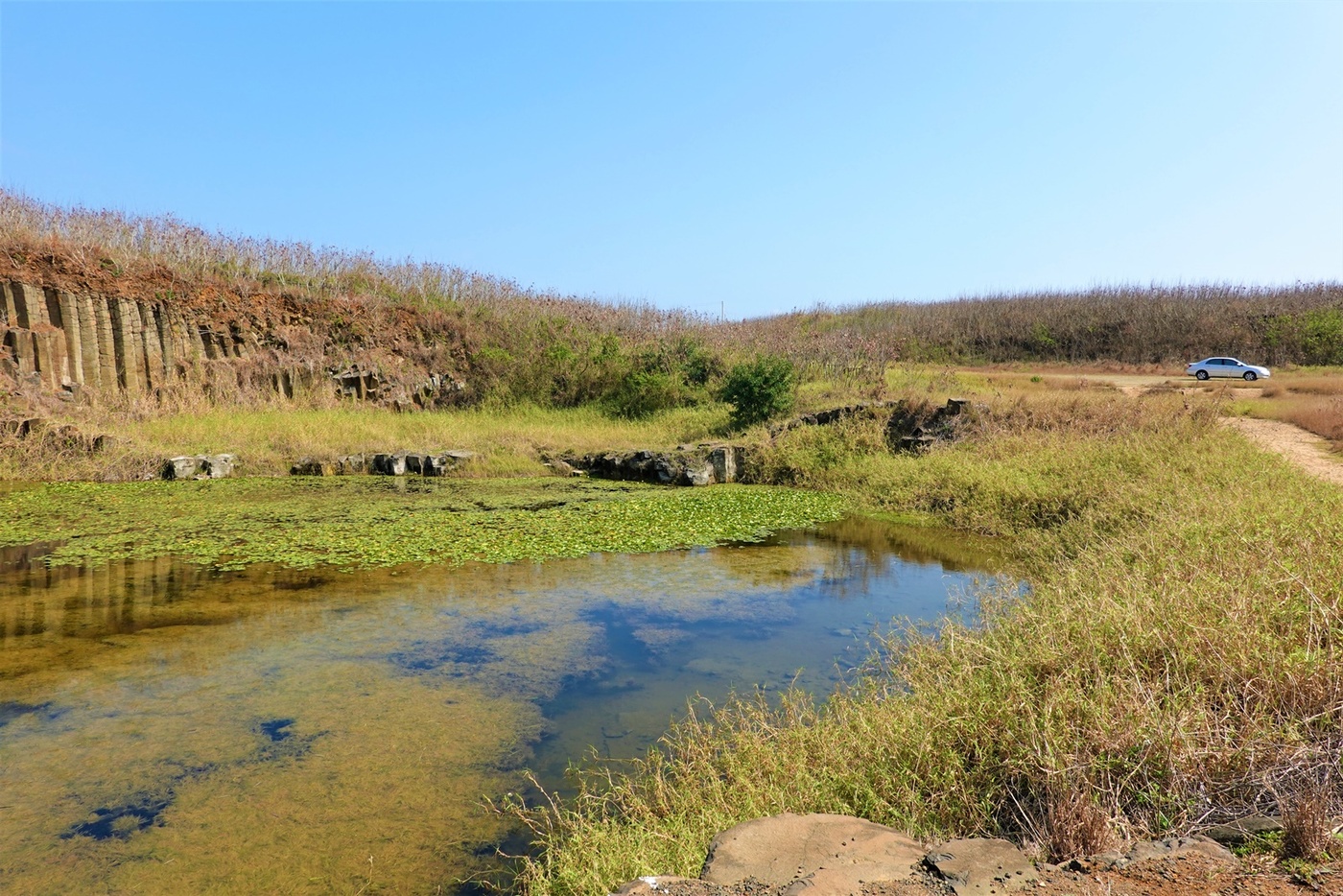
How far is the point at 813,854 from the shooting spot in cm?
268

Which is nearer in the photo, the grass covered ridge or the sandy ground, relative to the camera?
the sandy ground

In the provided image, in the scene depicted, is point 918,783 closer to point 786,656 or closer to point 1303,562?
point 786,656

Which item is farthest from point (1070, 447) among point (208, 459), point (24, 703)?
point (208, 459)

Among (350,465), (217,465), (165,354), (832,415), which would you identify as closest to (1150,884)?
(832,415)

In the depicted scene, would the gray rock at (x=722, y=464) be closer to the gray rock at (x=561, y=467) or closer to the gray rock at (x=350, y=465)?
the gray rock at (x=561, y=467)

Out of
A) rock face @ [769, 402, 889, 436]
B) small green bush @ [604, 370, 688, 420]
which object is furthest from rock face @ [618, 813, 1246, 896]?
small green bush @ [604, 370, 688, 420]

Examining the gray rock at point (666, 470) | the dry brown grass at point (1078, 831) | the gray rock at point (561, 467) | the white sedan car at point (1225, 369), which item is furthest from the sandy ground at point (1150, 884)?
the white sedan car at point (1225, 369)

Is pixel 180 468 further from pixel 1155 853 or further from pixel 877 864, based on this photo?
pixel 1155 853

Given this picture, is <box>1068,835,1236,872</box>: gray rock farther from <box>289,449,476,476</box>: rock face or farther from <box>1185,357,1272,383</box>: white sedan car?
<box>1185,357,1272,383</box>: white sedan car

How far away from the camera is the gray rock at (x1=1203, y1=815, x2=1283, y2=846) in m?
2.88

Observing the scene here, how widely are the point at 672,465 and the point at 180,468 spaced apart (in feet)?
28.4

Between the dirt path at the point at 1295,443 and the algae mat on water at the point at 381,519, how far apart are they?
21.2ft

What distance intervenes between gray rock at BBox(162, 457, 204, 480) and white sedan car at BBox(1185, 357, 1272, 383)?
92.2ft

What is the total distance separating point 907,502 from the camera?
12.6 m
